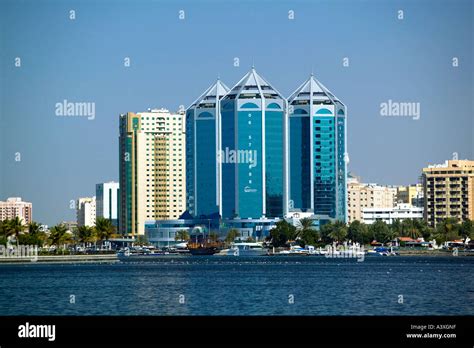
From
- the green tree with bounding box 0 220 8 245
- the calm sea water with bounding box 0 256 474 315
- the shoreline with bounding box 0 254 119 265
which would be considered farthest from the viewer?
the green tree with bounding box 0 220 8 245

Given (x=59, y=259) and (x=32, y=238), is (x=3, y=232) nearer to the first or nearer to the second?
(x=32, y=238)

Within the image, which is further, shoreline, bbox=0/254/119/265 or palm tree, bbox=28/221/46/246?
palm tree, bbox=28/221/46/246

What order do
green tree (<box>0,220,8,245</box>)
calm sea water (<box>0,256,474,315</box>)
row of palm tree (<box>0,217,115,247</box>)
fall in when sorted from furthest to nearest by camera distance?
row of palm tree (<box>0,217,115,247</box>)
green tree (<box>0,220,8,245</box>)
calm sea water (<box>0,256,474,315</box>)

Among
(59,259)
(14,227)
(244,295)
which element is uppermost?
(14,227)

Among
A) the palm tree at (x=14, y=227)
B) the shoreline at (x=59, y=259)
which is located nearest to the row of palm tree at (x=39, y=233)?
the palm tree at (x=14, y=227)

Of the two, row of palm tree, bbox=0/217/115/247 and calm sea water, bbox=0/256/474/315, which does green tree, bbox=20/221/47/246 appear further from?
calm sea water, bbox=0/256/474/315

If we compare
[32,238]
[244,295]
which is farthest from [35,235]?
[244,295]

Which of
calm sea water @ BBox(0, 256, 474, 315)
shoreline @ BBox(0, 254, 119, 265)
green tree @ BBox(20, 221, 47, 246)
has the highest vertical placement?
green tree @ BBox(20, 221, 47, 246)

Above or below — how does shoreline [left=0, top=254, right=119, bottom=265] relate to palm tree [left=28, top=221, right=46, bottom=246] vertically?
below

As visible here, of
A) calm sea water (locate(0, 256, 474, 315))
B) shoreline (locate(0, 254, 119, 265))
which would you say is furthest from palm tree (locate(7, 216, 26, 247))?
calm sea water (locate(0, 256, 474, 315))
